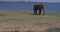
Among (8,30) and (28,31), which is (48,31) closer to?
(28,31)

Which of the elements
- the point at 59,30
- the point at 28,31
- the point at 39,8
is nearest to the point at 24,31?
the point at 28,31

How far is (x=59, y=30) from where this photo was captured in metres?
10.2

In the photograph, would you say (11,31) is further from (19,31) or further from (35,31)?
(35,31)

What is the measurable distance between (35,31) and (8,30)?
121 cm

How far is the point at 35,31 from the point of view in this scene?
10.3 m

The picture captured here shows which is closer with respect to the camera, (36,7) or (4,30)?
(4,30)

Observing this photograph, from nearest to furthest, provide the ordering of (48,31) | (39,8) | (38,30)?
→ (48,31)
(38,30)
(39,8)

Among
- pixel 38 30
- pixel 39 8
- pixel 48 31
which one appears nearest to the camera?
pixel 48 31

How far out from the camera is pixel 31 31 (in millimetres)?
10148

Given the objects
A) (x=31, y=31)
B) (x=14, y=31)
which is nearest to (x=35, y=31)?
(x=31, y=31)

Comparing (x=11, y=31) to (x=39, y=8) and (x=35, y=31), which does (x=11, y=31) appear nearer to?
(x=35, y=31)

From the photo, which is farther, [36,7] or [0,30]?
[36,7]

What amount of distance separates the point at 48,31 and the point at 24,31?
1.04m

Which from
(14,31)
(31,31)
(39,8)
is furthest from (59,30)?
(39,8)
